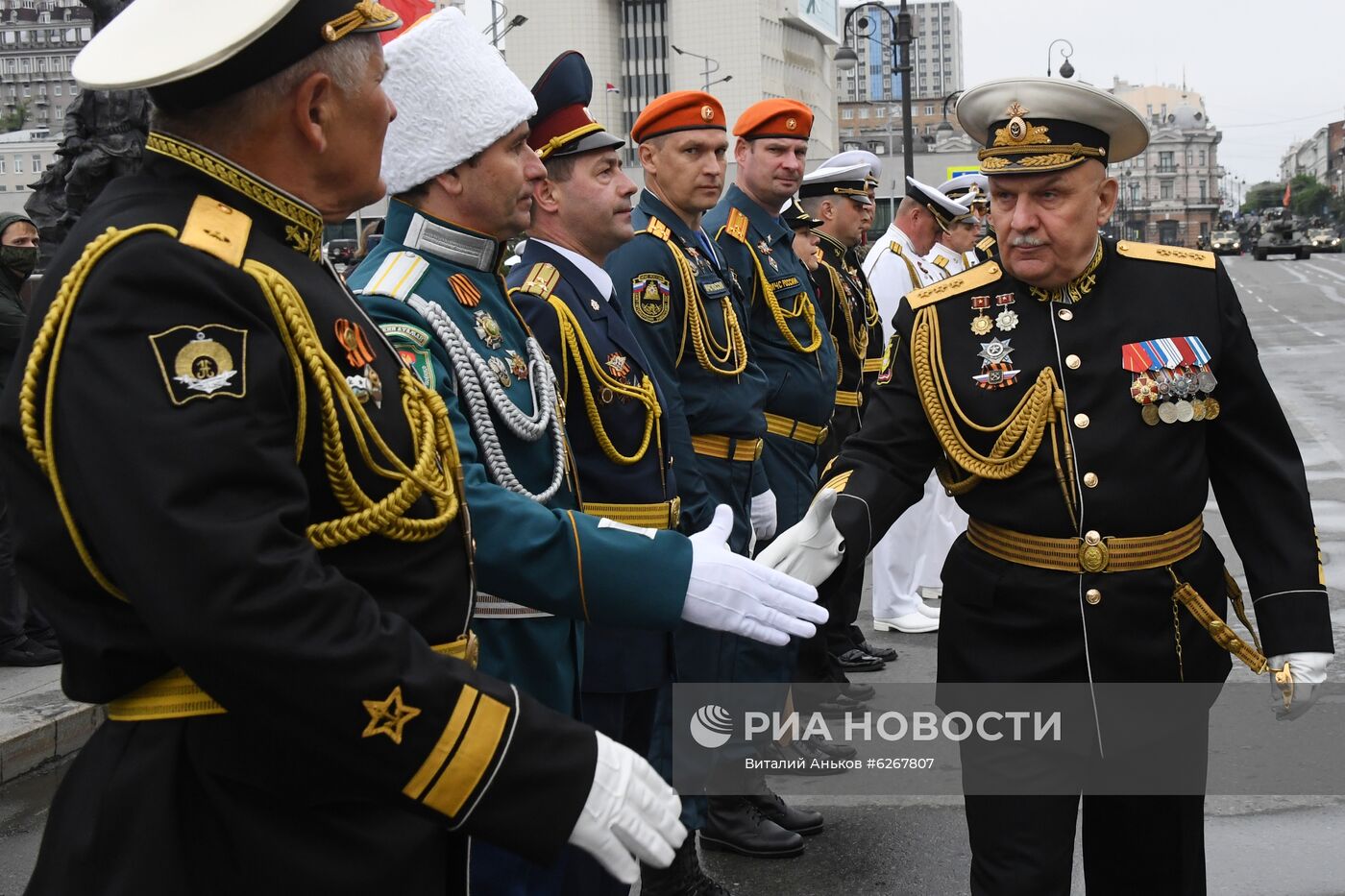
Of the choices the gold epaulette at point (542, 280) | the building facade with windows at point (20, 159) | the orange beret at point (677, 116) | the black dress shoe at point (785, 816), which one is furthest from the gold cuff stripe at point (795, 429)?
the building facade with windows at point (20, 159)

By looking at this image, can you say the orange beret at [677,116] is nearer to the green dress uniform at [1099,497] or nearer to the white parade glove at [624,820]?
the green dress uniform at [1099,497]

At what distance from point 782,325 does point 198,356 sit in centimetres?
438

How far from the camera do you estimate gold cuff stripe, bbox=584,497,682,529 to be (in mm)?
3836

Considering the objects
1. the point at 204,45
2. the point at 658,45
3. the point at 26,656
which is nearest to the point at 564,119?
the point at 204,45

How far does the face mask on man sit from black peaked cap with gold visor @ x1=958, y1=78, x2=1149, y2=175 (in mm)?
5828

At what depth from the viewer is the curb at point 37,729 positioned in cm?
581

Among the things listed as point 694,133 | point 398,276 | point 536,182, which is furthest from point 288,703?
point 694,133

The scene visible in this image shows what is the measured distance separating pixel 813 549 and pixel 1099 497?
2.18 ft

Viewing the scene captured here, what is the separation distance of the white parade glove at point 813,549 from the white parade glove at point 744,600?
0.81 meters

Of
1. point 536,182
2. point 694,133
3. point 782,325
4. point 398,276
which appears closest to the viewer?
point 398,276

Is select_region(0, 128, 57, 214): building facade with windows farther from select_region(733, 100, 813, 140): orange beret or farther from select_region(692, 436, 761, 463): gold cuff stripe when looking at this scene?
select_region(692, 436, 761, 463): gold cuff stripe

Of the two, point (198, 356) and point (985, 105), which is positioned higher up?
point (985, 105)

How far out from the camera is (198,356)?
1725 millimetres

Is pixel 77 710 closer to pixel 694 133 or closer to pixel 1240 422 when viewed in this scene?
pixel 694 133
